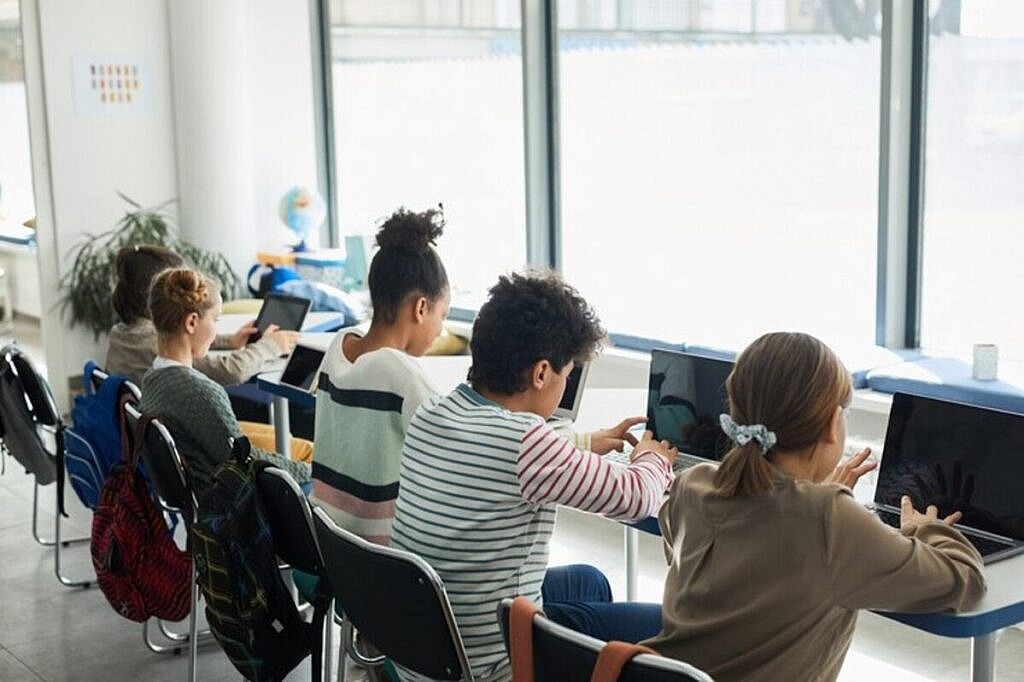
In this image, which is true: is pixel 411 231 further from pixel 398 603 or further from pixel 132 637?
pixel 132 637

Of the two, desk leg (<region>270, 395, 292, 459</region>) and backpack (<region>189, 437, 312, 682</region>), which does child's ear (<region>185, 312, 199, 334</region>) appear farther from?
backpack (<region>189, 437, 312, 682</region>)

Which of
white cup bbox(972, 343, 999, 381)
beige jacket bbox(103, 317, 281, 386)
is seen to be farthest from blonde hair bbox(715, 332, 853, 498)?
beige jacket bbox(103, 317, 281, 386)

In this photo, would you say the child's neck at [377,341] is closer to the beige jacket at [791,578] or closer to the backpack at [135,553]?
the backpack at [135,553]

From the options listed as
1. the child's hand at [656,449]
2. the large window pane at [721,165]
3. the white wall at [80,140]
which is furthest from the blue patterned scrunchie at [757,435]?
the white wall at [80,140]

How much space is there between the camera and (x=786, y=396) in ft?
6.76

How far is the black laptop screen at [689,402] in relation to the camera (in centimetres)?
300

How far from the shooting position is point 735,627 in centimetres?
203

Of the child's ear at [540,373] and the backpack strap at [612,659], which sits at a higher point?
the child's ear at [540,373]

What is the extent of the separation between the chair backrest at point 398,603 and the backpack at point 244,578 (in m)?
0.37

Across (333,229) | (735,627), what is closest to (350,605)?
(735,627)

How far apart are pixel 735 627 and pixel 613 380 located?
3799mm

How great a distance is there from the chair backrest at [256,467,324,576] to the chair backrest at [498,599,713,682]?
0.82m

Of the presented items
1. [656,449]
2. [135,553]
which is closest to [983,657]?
[656,449]

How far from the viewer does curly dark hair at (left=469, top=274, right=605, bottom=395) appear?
8.20 ft
